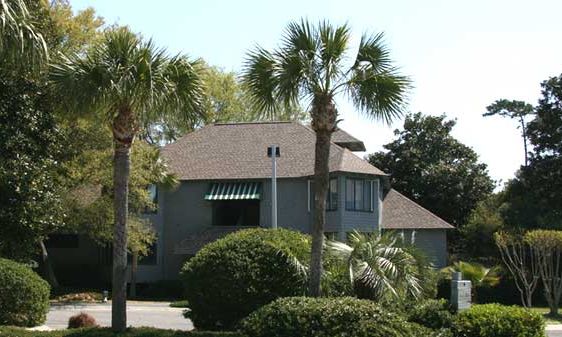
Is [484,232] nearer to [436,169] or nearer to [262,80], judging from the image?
[436,169]

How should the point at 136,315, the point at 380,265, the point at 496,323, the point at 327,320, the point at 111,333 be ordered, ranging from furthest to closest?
1. the point at 136,315
2. the point at 380,265
3. the point at 111,333
4. the point at 496,323
5. the point at 327,320

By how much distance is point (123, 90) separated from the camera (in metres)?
16.8

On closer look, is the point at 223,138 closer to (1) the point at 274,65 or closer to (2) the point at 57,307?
(2) the point at 57,307

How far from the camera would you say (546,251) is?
3519cm

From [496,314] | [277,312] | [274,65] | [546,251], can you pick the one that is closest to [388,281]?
[496,314]

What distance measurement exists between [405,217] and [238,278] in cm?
2943

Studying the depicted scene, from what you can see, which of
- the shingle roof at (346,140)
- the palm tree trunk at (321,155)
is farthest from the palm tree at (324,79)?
the shingle roof at (346,140)

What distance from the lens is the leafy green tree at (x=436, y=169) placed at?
186 feet

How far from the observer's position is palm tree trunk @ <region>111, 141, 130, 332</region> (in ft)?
56.7

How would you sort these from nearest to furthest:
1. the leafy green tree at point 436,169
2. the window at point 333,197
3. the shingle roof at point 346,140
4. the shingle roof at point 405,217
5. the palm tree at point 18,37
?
the palm tree at point 18,37 < the window at point 333,197 < the shingle roof at point 405,217 < the shingle roof at point 346,140 < the leafy green tree at point 436,169

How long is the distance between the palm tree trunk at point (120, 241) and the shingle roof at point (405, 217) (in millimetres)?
28011

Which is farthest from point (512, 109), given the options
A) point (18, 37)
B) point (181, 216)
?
point (18, 37)

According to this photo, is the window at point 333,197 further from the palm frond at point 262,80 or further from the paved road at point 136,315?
the palm frond at point 262,80

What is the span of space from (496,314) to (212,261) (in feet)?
19.2
